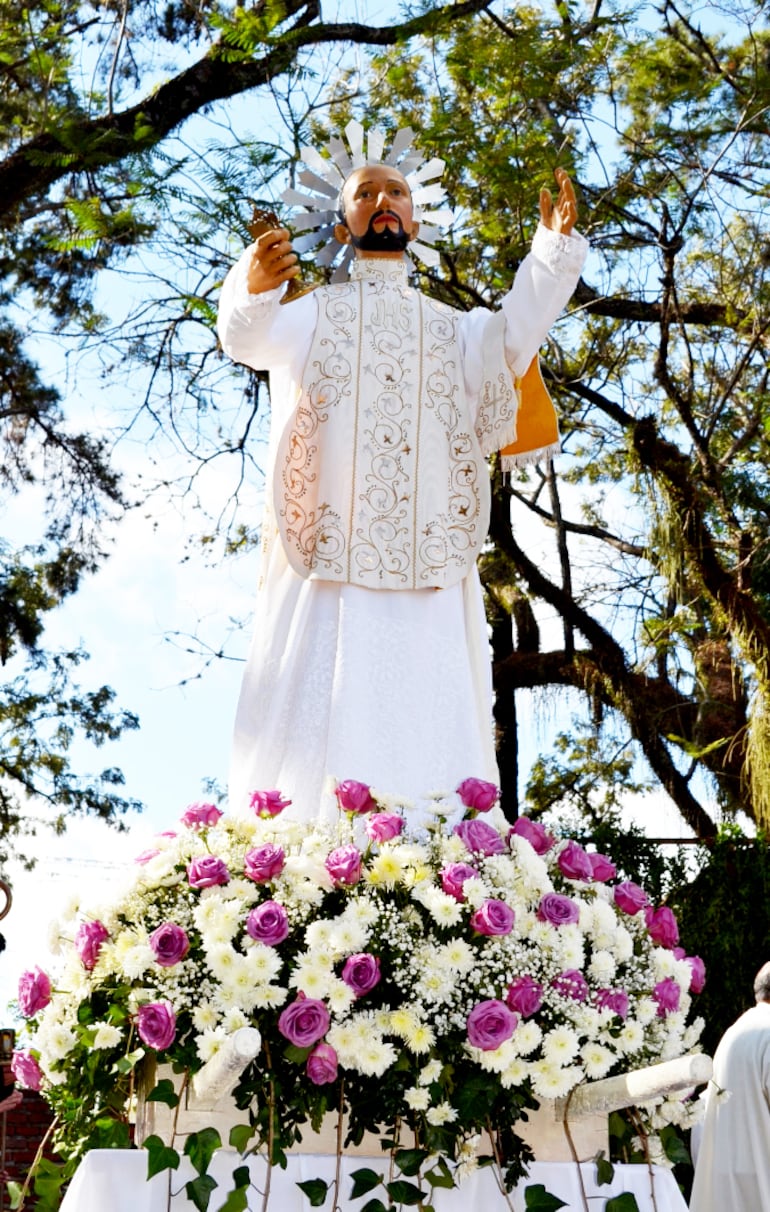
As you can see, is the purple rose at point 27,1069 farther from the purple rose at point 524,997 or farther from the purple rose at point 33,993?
the purple rose at point 524,997

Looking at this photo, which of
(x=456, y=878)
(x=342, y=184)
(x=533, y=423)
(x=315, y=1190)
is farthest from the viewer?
(x=342, y=184)

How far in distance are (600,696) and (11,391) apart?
4454mm

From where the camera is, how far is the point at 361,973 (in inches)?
129

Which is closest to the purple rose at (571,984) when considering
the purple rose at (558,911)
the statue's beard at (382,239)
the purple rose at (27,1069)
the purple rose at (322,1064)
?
the purple rose at (558,911)

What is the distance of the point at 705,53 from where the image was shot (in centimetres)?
1058

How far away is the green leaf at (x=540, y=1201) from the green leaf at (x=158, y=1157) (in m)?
0.73

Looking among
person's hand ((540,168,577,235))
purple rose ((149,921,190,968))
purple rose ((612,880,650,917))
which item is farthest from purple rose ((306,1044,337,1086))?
person's hand ((540,168,577,235))

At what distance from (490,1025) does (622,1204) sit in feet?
1.75

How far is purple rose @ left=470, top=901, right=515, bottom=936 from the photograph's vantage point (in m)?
3.37

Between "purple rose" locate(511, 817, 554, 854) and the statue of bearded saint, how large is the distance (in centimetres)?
51

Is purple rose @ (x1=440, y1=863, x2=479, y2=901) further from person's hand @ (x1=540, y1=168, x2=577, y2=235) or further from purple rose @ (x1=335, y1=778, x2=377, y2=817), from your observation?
person's hand @ (x1=540, y1=168, x2=577, y2=235)

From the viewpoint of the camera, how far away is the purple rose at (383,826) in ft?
11.7

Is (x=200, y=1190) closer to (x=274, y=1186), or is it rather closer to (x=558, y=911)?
(x=274, y=1186)

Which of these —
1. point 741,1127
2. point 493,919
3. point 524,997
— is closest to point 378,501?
point 493,919
